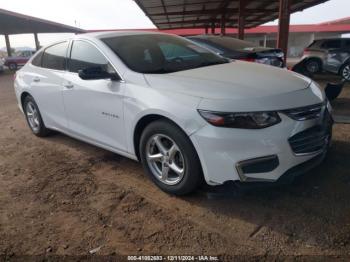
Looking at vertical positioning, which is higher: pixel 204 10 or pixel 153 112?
pixel 204 10

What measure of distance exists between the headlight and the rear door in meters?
2.43

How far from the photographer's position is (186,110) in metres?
2.76

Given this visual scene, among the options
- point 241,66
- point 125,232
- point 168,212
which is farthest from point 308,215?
point 241,66

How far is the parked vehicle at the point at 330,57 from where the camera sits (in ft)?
35.1

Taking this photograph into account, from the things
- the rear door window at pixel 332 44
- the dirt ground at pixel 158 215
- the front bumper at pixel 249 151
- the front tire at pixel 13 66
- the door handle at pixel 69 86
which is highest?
the door handle at pixel 69 86

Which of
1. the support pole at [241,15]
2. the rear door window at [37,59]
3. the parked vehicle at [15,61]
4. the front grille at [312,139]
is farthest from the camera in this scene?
the parked vehicle at [15,61]

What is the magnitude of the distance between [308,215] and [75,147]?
11.0 feet

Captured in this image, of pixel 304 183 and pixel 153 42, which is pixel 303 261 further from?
pixel 153 42

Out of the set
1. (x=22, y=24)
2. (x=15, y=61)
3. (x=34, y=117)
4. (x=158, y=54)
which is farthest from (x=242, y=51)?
(x=22, y=24)

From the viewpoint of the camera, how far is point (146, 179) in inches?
142

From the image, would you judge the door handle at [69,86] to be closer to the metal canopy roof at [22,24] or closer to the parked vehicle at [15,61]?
the metal canopy roof at [22,24]

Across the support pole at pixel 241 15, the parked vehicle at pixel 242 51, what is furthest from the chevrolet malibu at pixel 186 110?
the support pole at pixel 241 15

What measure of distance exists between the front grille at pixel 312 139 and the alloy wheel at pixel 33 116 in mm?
3961

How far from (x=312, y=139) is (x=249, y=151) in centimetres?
67
